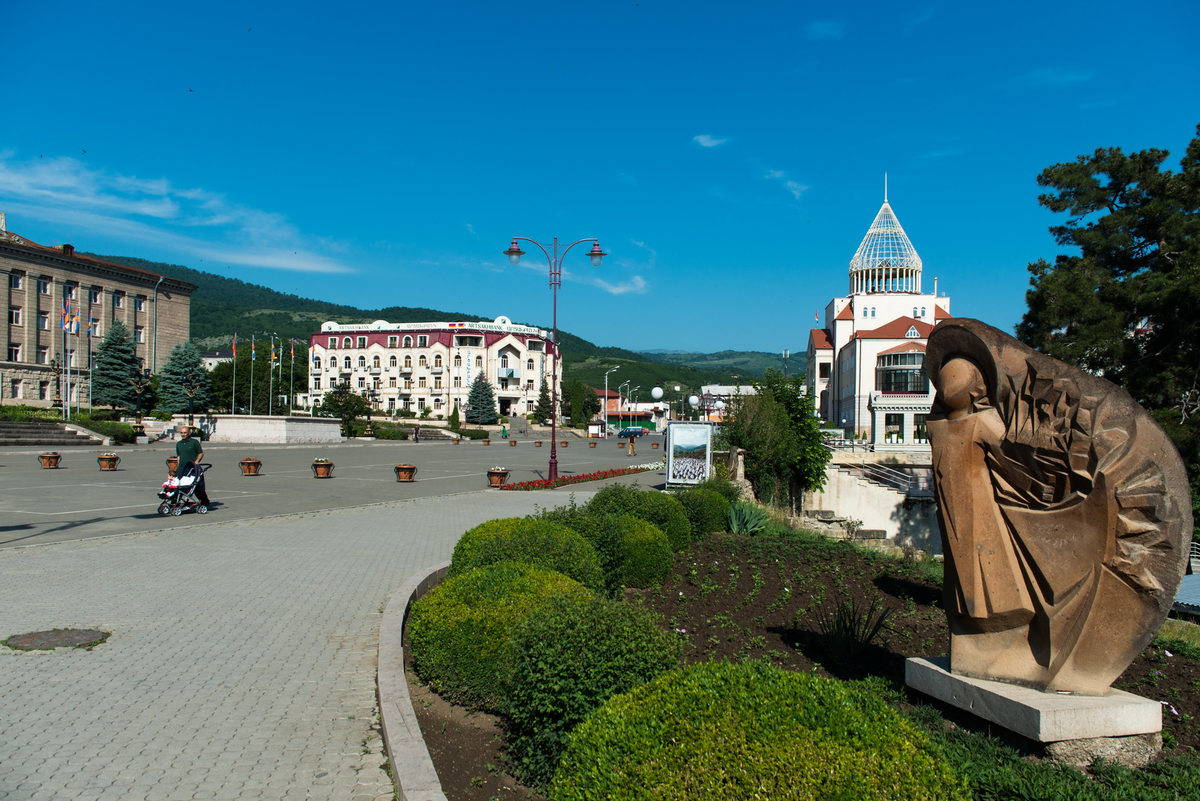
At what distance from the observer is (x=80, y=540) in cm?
1173

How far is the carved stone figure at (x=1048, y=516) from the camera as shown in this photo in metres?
3.63

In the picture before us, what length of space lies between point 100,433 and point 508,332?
2555 inches

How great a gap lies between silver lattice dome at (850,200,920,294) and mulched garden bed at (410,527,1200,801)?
8502 centimetres

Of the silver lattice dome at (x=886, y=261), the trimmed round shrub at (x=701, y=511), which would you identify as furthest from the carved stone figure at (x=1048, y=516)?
the silver lattice dome at (x=886, y=261)

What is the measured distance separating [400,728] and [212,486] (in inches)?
765

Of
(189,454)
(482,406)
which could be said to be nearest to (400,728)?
(189,454)

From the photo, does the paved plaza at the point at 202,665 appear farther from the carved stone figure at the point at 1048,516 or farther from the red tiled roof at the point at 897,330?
the red tiled roof at the point at 897,330

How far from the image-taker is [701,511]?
11.3m

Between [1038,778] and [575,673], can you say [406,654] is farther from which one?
[1038,778]

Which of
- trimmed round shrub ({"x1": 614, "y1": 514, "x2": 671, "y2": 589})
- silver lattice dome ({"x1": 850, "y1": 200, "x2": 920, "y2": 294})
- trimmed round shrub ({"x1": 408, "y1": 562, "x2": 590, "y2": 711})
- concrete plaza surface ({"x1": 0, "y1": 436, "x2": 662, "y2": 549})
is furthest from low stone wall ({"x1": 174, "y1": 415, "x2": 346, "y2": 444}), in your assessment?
silver lattice dome ({"x1": 850, "y1": 200, "x2": 920, "y2": 294})

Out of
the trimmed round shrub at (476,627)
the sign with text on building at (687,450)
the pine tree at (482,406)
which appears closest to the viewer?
the trimmed round shrub at (476,627)

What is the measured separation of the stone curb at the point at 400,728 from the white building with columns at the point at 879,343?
59099 mm

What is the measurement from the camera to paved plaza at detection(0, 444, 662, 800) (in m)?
4.08

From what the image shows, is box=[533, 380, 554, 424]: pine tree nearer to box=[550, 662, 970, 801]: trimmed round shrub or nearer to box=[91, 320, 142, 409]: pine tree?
box=[91, 320, 142, 409]: pine tree
